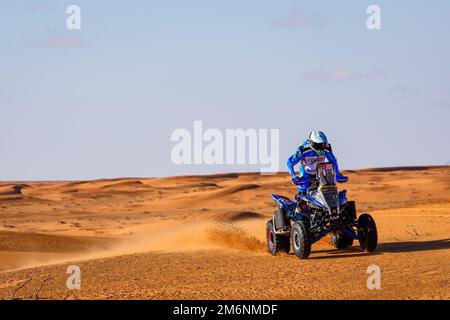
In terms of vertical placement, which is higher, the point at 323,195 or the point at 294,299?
the point at 323,195

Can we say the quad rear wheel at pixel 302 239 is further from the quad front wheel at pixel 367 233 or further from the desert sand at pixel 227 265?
the quad front wheel at pixel 367 233

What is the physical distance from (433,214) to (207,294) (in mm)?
13933

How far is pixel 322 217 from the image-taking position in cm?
1402

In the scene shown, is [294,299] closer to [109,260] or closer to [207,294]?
[207,294]

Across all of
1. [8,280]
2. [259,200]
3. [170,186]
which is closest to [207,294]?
[8,280]

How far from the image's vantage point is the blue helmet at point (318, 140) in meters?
14.2

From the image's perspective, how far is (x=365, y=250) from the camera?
Answer: 14523 millimetres

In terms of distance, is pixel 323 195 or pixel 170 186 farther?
pixel 170 186

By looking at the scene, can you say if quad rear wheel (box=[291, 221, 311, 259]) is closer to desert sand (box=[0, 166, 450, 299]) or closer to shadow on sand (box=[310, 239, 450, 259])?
desert sand (box=[0, 166, 450, 299])

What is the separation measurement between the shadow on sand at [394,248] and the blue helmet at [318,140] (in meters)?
1.94

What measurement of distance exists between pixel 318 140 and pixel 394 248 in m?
2.73

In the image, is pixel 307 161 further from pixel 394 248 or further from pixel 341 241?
pixel 394 248
